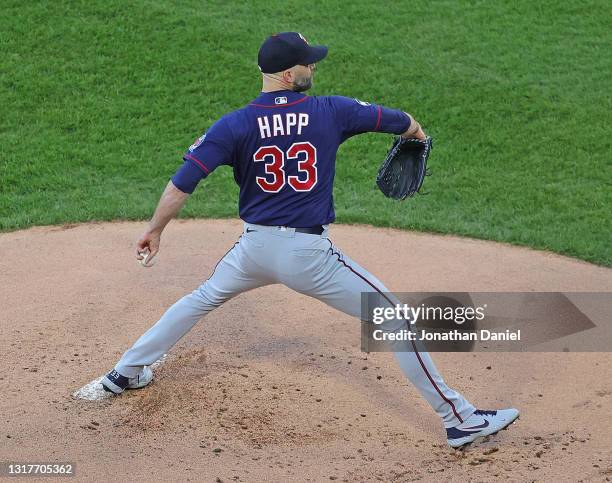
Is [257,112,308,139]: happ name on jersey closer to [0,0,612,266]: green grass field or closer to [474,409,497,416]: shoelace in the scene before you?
[474,409,497,416]: shoelace

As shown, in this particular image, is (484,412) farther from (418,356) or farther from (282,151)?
(282,151)

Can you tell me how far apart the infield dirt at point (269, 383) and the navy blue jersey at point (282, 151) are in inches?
46.7

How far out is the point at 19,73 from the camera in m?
11.1

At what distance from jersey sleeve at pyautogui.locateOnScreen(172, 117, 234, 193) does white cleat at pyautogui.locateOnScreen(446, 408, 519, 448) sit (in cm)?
180

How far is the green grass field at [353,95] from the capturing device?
8805mm

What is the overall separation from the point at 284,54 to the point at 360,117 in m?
0.52

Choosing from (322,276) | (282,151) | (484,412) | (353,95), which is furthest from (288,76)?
(353,95)

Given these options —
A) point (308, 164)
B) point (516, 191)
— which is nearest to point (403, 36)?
point (516, 191)

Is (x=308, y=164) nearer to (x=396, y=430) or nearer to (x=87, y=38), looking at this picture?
(x=396, y=430)

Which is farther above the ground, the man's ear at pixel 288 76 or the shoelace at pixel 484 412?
the man's ear at pixel 288 76

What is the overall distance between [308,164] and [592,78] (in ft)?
23.7

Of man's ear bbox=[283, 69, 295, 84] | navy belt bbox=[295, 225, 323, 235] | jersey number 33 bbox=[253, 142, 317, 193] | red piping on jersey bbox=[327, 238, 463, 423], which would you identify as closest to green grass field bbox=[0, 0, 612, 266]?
red piping on jersey bbox=[327, 238, 463, 423]

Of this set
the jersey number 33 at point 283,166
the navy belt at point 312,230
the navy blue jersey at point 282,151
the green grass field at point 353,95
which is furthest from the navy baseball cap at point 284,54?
the green grass field at point 353,95

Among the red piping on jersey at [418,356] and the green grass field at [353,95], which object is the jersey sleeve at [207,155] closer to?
the red piping on jersey at [418,356]
